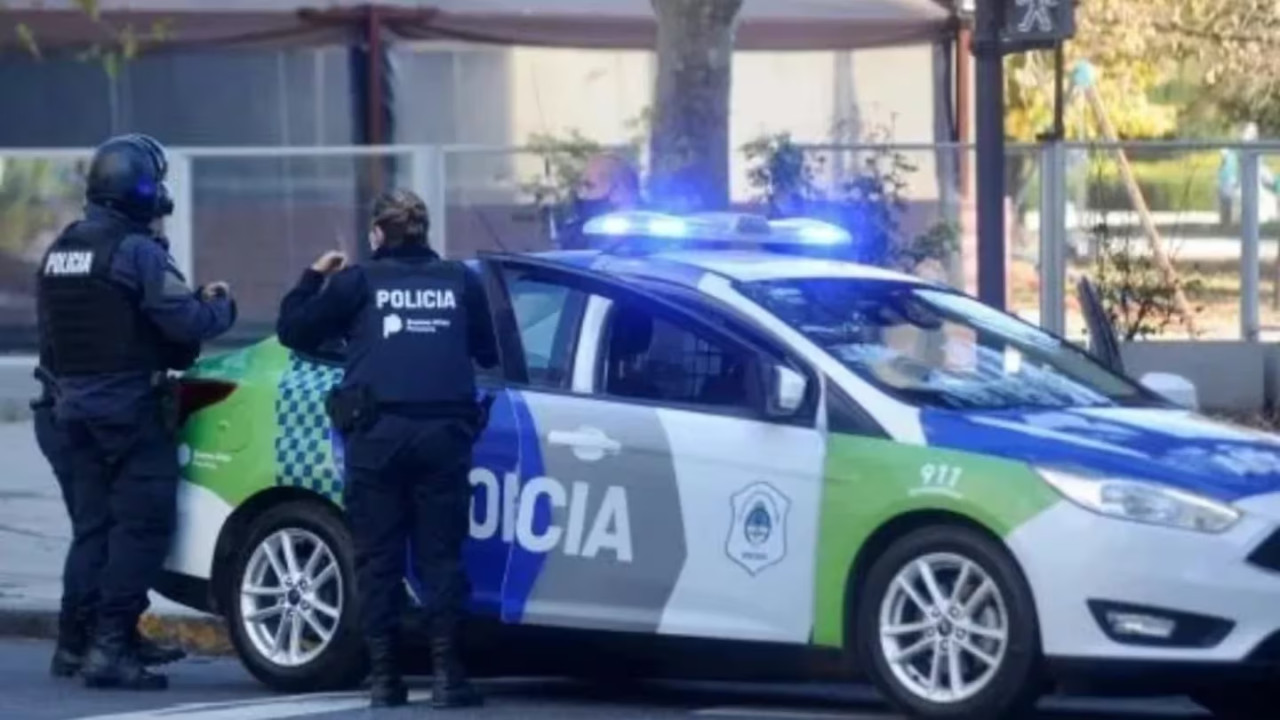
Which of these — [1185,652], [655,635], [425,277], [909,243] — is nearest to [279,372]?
[425,277]

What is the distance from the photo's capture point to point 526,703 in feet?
32.1

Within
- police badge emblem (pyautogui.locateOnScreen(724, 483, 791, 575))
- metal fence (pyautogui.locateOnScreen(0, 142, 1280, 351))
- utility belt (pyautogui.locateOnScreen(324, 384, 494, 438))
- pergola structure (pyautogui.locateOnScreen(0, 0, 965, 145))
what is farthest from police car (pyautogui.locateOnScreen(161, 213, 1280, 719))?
pergola structure (pyautogui.locateOnScreen(0, 0, 965, 145))

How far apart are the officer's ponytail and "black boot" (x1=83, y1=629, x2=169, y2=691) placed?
177 cm

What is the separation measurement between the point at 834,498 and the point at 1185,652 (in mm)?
1170

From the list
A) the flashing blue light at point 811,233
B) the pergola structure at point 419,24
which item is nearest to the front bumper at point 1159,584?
the flashing blue light at point 811,233

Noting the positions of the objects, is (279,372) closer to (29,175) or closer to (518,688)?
(518,688)

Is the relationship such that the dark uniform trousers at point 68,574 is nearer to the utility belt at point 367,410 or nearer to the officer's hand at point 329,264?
the officer's hand at point 329,264

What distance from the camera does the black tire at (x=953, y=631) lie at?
28.3ft

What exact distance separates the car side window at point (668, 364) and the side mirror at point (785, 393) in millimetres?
121

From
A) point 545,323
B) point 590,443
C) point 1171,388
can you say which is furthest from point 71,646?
point 1171,388

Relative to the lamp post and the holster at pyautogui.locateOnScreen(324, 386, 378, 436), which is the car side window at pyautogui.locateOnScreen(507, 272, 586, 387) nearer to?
the holster at pyautogui.locateOnScreen(324, 386, 378, 436)

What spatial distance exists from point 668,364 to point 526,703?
48.4 inches

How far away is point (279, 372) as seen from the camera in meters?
10.0

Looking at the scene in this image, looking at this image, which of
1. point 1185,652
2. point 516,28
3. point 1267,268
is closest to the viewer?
point 1185,652
